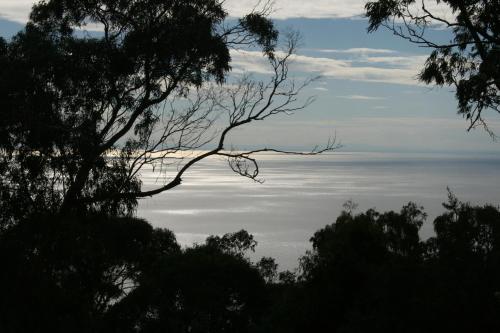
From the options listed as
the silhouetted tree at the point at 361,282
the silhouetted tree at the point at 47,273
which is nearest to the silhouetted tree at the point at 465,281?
the silhouetted tree at the point at 361,282

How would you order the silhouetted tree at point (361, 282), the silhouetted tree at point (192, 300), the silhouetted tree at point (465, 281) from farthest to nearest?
the silhouetted tree at point (192, 300) → the silhouetted tree at point (361, 282) → the silhouetted tree at point (465, 281)

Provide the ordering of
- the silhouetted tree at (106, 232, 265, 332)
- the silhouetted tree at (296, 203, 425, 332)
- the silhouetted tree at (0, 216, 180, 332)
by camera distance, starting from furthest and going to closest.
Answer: the silhouetted tree at (106, 232, 265, 332)
the silhouetted tree at (296, 203, 425, 332)
the silhouetted tree at (0, 216, 180, 332)

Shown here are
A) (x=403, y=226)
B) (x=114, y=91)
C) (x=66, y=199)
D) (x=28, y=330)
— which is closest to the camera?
(x=28, y=330)

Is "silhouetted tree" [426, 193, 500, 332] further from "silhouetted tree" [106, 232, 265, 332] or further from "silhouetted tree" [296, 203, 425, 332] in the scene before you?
"silhouetted tree" [106, 232, 265, 332]

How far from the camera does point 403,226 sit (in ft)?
90.2

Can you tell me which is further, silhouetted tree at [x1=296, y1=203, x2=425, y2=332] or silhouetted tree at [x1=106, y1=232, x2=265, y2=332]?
silhouetted tree at [x1=106, y1=232, x2=265, y2=332]

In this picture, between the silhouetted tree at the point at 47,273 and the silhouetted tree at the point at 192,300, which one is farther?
the silhouetted tree at the point at 192,300

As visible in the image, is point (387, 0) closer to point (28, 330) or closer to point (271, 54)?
point (271, 54)

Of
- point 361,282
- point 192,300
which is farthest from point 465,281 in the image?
point 192,300

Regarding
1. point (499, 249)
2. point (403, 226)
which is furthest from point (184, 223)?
point (499, 249)

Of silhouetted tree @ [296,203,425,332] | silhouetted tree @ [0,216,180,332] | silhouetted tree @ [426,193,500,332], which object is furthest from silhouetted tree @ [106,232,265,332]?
silhouetted tree @ [426,193,500,332]

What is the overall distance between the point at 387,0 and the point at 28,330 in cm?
1240

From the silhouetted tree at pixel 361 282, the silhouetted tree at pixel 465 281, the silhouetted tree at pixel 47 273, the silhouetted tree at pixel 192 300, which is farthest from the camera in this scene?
the silhouetted tree at pixel 192 300

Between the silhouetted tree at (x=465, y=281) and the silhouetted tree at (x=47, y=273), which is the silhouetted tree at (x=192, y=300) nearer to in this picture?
the silhouetted tree at (x=47, y=273)
